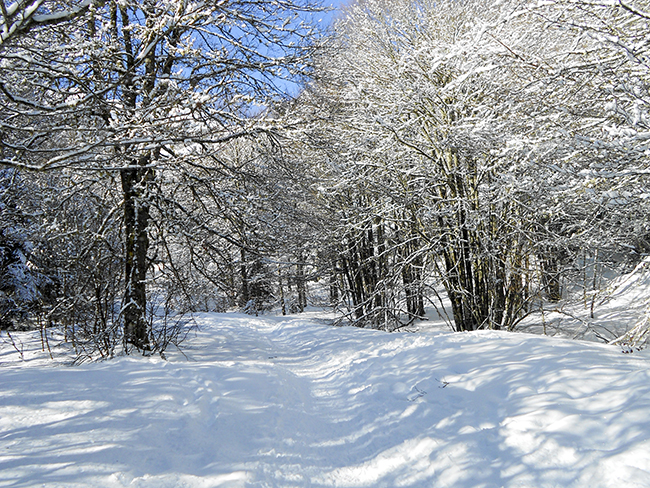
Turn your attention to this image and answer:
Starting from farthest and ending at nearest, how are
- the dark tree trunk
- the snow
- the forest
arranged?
1. the dark tree trunk
2. the forest
3. the snow

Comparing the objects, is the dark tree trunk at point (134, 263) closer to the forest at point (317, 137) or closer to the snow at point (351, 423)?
the forest at point (317, 137)

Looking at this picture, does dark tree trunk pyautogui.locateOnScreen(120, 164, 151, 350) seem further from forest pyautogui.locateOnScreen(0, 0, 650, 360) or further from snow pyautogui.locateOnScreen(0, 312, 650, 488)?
snow pyautogui.locateOnScreen(0, 312, 650, 488)

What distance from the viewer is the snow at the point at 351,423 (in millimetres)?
2582

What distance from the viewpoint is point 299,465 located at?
10.1 feet

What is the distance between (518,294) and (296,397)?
17.4 feet

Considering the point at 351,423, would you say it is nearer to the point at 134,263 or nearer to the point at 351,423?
the point at 351,423

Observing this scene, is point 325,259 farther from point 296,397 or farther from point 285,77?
point 296,397

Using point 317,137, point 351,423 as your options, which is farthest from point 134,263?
point 351,423

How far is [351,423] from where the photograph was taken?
155 inches

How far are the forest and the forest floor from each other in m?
1.27

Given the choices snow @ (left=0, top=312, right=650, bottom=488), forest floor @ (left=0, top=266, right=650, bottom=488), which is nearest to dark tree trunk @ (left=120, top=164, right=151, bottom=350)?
snow @ (left=0, top=312, right=650, bottom=488)

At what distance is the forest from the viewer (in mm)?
3814

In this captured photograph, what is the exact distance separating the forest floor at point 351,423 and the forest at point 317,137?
127 cm

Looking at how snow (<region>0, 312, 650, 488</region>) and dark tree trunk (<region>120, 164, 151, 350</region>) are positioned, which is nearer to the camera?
snow (<region>0, 312, 650, 488</region>)
